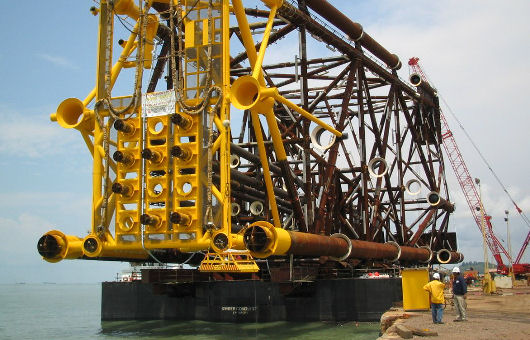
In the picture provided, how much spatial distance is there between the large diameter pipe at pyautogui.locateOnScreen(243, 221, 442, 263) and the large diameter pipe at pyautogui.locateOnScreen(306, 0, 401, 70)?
1361 cm

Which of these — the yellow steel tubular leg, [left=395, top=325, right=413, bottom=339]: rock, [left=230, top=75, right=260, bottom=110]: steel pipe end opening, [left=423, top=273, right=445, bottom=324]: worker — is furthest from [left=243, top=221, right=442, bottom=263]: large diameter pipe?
[left=395, top=325, right=413, bottom=339]: rock

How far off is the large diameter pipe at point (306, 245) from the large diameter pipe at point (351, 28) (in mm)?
13610

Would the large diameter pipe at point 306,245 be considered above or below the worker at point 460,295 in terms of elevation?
above

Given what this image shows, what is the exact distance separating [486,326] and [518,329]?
4.09 feet

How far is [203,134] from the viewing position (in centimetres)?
2362

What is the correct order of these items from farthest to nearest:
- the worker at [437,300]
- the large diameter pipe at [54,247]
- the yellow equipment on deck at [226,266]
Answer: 1. the large diameter pipe at [54,247]
2. the yellow equipment on deck at [226,266]
3. the worker at [437,300]

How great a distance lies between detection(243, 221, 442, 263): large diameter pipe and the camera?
68.4 feet

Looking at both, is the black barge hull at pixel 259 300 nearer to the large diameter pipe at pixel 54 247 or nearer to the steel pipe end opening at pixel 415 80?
the large diameter pipe at pixel 54 247

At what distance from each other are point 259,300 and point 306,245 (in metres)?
Answer: 9.82

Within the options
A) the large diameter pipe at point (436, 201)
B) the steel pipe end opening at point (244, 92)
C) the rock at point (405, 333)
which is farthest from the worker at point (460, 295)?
the large diameter pipe at point (436, 201)

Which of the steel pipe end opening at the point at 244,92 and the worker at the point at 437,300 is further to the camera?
the steel pipe end opening at the point at 244,92

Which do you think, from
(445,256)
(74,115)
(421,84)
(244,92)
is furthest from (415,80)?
(74,115)

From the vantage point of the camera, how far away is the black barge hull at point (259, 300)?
3178 centimetres

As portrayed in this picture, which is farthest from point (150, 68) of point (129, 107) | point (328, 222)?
point (328, 222)
